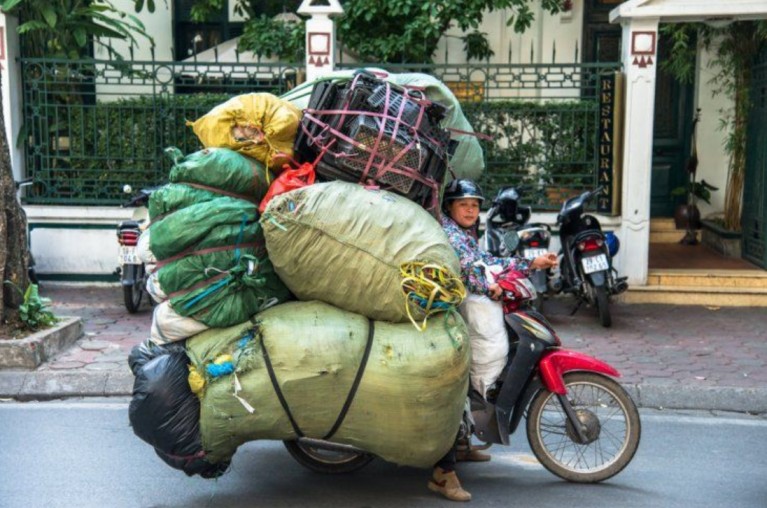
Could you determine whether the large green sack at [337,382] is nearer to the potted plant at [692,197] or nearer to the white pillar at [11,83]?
the white pillar at [11,83]

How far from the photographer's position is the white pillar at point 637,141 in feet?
31.0

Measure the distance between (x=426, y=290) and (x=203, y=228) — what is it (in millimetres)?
1019

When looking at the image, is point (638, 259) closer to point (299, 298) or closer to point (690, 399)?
point (690, 399)

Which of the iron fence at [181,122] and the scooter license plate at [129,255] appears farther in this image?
the iron fence at [181,122]

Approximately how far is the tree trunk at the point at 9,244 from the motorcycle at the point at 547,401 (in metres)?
3.21

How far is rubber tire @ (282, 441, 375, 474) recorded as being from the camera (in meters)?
5.21

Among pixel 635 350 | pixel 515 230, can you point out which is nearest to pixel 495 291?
pixel 635 350

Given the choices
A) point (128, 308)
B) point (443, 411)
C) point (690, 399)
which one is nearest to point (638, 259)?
point (690, 399)

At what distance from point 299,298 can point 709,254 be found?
766 cm

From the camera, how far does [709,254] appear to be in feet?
36.4

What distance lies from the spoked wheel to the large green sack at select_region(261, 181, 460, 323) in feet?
3.51

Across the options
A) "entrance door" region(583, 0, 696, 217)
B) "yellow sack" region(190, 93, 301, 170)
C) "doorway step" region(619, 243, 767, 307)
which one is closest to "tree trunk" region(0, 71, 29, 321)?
"yellow sack" region(190, 93, 301, 170)

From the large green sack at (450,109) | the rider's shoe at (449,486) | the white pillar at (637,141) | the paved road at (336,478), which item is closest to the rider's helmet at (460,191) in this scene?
the large green sack at (450,109)

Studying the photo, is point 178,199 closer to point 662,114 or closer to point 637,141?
point 637,141
